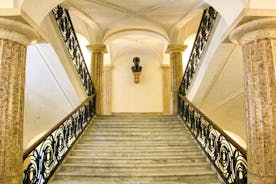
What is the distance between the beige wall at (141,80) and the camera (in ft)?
38.7

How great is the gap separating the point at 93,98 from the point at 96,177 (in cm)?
404

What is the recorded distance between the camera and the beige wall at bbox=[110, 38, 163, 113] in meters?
11.8

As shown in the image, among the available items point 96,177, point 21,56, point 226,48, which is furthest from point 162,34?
point 21,56

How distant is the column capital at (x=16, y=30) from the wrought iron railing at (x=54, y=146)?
141cm

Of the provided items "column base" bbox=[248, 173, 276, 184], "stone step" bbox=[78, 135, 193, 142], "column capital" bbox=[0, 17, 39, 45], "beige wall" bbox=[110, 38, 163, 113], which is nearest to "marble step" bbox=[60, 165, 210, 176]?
"stone step" bbox=[78, 135, 193, 142]

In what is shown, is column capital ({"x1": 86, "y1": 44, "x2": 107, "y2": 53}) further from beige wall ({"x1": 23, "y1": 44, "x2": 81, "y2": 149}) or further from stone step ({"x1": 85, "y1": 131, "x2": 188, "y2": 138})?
stone step ({"x1": 85, "y1": 131, "x2": 188, "y2": 138})

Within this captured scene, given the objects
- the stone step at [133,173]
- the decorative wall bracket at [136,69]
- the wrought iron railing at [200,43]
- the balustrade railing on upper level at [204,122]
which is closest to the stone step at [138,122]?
the balustrade railing on upper level at [204,122]

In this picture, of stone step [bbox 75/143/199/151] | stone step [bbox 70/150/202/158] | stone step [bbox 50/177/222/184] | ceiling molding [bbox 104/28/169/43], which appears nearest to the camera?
stone step [bbox 50/177/222/184]

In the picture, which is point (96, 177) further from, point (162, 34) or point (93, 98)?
point (162, 34)

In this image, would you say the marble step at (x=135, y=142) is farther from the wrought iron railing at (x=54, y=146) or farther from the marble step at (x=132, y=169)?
the marble step at (x=132, y=169)

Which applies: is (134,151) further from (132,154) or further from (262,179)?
(262,179)

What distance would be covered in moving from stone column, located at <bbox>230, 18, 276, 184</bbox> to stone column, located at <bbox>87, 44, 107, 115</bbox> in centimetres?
580

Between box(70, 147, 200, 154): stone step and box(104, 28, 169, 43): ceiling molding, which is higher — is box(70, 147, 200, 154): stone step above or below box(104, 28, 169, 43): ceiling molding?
below

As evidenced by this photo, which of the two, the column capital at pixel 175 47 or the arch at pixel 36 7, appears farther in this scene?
the column capital at pixel 175 47
